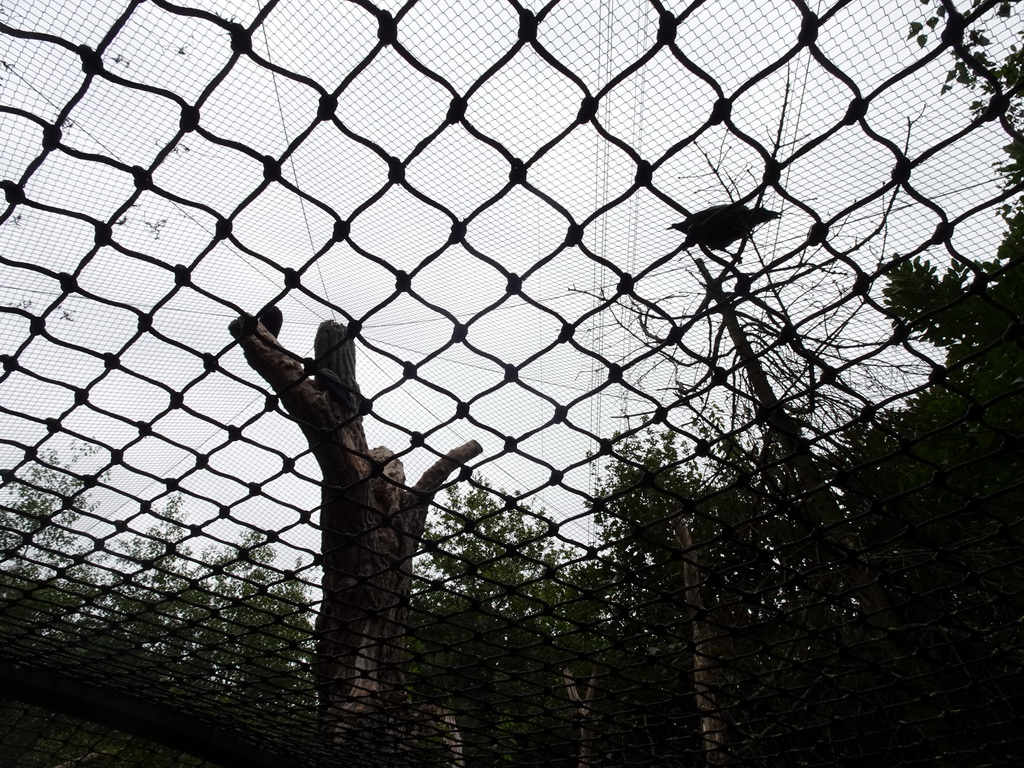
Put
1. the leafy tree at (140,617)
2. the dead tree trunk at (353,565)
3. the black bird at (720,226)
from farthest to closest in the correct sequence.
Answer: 1. the dead tree trunk at (353,565)
2. the leafy tree at (140,617)
3. the black bird at (720,226)

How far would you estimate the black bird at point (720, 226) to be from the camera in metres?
1.29

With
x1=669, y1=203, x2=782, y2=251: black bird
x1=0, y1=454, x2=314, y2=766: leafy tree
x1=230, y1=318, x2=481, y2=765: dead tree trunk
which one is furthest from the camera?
x1=230, y1=318, x2=481, y2=765: dead tree trunk

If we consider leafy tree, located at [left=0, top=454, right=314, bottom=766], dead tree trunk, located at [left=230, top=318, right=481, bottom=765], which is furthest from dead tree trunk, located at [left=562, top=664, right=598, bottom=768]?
Answer: leafy tree, located at [left=0, top=454, right=314, bottom=766]

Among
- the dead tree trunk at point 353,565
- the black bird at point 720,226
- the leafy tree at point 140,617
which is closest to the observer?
the black bird at point 720,226

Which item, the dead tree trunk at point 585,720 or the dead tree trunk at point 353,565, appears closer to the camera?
the dead tree trunk at point 585,720

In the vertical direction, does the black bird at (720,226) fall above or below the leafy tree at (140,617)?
above

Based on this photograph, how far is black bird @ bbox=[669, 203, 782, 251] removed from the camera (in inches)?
51.0

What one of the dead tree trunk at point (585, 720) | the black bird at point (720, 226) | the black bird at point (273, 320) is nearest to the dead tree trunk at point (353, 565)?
the black bird at point (273, 320)

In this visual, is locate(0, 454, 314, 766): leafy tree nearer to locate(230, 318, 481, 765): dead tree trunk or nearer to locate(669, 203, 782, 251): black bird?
locate(230, 318, 481, 765): dead tree trunk

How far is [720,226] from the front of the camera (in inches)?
53.2

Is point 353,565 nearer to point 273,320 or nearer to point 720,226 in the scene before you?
point 273,320

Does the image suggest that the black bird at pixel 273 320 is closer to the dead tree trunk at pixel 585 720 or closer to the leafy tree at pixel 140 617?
the leafy tree at pixel 140 617

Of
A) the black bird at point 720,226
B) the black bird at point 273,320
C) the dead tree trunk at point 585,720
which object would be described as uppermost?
the black bird at point 273,320

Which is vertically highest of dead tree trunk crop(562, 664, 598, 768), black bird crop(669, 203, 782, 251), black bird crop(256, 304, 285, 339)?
black bird crop(256, 304, 285, 339)
